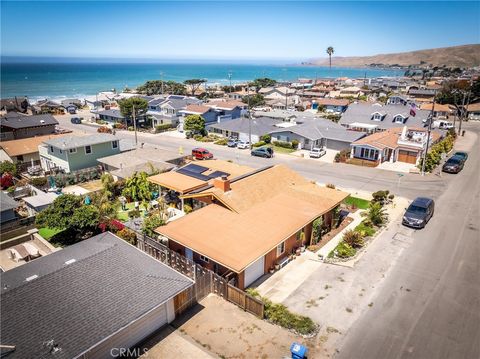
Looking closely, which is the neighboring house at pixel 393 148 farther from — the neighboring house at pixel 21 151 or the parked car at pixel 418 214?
the neighboring house at pixel 21 151

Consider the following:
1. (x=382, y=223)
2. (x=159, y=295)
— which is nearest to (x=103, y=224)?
(x=159, y=295)

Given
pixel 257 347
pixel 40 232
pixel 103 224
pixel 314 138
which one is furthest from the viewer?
pixel 314 138

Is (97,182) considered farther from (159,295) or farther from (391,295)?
(391,295)

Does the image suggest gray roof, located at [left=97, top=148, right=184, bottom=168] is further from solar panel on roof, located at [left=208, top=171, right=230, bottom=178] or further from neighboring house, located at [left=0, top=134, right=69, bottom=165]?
neighboring house, located at [left=0, top=134, right=69, bottom=165]

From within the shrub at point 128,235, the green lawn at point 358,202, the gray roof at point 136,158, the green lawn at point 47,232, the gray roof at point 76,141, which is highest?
the gray roof at point 76,141

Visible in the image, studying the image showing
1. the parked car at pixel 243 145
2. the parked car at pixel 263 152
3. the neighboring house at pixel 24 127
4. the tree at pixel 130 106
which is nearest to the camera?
the parked car at pixel 263 152

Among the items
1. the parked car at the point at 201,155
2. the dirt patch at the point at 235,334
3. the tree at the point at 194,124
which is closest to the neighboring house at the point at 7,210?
the dirt patch at the point at 235,334

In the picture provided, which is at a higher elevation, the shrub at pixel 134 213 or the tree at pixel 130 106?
the tree at pixel 130 106
